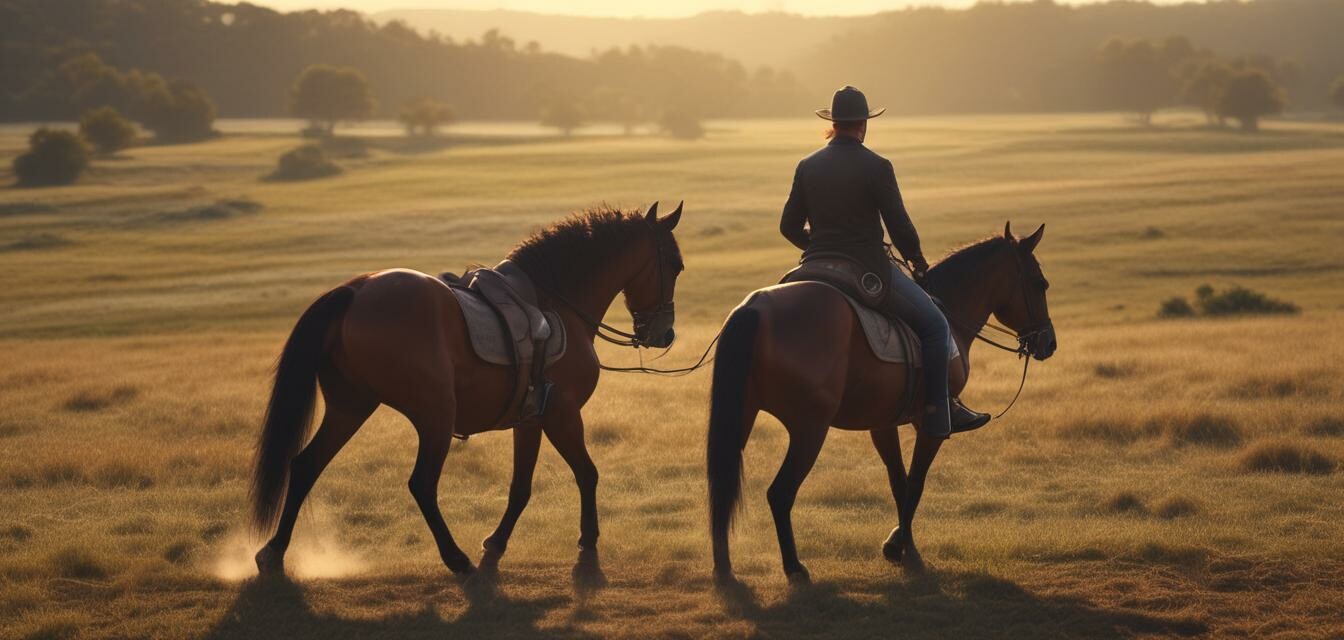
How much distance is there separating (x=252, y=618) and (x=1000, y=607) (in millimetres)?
4430

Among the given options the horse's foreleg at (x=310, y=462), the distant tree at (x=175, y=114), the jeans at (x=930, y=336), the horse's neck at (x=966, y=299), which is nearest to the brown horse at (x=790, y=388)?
the jeans at (x=930, y=336)

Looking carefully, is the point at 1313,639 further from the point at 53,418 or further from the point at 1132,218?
the point at 1132,218

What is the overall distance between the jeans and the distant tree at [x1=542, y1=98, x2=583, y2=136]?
10049 cm

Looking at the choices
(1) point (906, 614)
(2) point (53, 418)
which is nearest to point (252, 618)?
(1) point (906, 614)

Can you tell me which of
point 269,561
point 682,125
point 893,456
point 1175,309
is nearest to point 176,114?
point 682,125

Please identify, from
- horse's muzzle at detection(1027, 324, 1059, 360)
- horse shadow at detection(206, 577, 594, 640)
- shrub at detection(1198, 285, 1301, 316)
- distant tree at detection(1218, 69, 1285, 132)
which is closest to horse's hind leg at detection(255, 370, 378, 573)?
horse shadow at detection(206, 577, 594, 640)

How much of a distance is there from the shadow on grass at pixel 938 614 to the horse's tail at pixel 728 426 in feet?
1.68

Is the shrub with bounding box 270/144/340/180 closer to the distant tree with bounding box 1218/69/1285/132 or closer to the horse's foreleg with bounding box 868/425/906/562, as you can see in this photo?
the horse's foreleg with bounding box 868/425/906/562

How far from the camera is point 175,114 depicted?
286ft

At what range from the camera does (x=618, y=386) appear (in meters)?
18.5

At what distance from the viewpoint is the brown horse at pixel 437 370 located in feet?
25.5

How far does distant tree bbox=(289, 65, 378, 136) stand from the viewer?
322 feet

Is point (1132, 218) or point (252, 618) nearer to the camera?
point (252, 618)

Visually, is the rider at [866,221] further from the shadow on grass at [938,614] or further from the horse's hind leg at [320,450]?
the horse's hind leg at [320,450]
